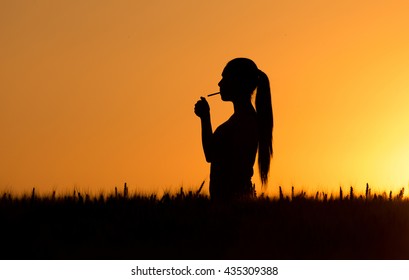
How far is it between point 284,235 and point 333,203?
0.88 m

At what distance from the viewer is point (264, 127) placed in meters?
9.76

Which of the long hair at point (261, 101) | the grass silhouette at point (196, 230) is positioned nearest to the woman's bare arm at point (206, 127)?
the long hair at point (261, 101)

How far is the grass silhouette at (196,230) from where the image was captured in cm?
757

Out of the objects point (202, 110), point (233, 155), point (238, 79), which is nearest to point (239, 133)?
point (233, 155)

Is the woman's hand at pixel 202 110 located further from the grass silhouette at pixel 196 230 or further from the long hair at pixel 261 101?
the grass silhouette at pixel 196 230

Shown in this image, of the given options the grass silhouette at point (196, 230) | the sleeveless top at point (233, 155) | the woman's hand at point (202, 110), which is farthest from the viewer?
the sleeveless top at point (233, 155)

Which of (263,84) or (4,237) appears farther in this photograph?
(263,84)

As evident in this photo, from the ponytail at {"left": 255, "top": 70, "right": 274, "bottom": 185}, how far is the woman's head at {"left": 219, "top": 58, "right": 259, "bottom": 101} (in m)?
0.09

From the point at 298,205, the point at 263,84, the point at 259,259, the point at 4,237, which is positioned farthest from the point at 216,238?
the point at 263,84

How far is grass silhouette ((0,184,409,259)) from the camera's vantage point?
7.57 meters

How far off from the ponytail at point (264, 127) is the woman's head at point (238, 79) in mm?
86

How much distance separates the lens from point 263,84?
9.81m

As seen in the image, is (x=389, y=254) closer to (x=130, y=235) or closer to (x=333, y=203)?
(x=333, y=203)

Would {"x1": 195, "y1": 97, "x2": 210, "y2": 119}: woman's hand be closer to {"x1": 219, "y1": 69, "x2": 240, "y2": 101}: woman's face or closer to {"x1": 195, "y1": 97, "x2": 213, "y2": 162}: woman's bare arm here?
{"x1": 195, "y1": 97, "x2": 213, "y2": 162}: woman's bare arm
